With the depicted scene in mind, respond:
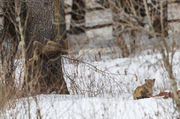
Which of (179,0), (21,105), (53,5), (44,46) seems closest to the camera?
(21,105)

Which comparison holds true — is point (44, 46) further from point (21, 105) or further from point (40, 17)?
point (21, 105)

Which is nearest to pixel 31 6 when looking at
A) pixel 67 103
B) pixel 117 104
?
pixel 67 103

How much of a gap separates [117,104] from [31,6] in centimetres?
209

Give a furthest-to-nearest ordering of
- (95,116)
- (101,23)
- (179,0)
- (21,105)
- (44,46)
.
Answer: (101,23) < (179,0) < (44,46) < (21,105) < (95,116)

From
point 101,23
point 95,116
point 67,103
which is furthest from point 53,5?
point 101,23

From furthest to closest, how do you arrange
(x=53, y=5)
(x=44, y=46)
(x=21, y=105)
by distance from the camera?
Result: (x=53, y=5) → (x=44, y=46) → (x=21, y=105)

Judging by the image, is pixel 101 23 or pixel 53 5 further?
pixel 101 23

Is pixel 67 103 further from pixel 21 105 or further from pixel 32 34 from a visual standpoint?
pixel 32 34

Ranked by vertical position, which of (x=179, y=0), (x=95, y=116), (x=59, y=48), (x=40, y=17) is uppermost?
(x=179, y=0)

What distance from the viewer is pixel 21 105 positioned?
388 cm

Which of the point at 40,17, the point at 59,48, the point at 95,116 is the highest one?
the point at 40,17

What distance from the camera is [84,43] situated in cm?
1001

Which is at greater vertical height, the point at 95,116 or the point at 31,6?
the point at 31,6

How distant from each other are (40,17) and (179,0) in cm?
544
